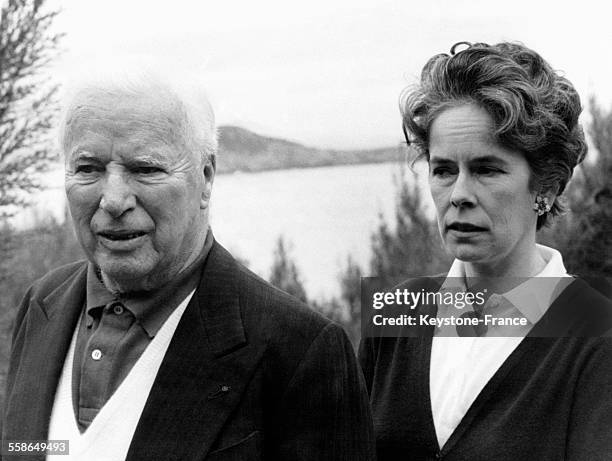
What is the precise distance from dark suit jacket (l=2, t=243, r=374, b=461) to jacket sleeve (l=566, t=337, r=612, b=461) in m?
0.43

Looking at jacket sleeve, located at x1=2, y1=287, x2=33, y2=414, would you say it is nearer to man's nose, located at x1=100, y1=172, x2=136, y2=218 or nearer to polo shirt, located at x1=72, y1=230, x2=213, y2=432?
polo shirt, located at x1=72, y1=230, x2=213, y2=432

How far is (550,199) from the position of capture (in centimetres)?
218

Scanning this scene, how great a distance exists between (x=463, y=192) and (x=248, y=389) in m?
0.68

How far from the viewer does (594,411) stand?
1873mm

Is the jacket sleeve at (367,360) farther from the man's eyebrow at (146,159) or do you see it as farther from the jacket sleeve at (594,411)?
the man's eyebrow at (146,159)

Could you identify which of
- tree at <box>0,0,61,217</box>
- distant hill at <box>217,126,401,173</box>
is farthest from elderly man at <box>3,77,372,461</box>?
distant hill at <box>217,126,401,173</box>

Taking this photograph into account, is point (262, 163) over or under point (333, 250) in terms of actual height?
over

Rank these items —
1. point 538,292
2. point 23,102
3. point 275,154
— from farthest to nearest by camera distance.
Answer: point 275,154
point 23,102
point 538,292

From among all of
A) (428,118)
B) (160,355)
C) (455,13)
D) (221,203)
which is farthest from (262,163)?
(160,355)

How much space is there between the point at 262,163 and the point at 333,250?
80cm

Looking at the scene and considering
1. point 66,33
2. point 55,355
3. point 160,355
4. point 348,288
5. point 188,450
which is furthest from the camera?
point 348,288

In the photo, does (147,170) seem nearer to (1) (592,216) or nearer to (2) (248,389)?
(2) (248,389)

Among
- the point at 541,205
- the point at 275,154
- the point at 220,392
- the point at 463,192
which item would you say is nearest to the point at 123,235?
the point at 220,392

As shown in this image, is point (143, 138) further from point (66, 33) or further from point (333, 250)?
point (333, 250)
